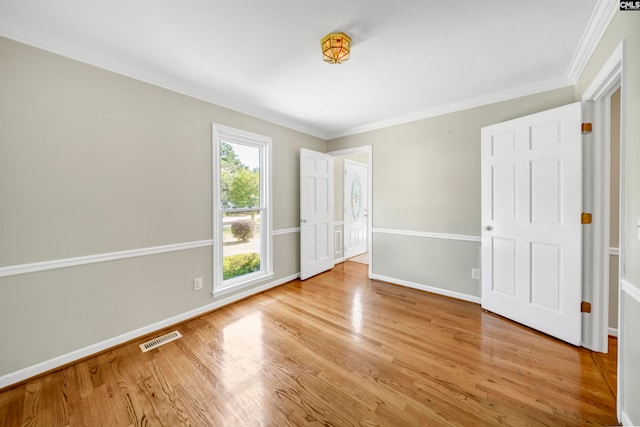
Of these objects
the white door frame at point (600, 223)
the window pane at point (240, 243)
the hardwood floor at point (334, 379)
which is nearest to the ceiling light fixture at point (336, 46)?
the white door frame at point (600, 223)

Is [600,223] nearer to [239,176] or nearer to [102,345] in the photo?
[239,176]

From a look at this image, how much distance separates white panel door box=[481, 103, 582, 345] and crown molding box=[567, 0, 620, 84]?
15.6 inches

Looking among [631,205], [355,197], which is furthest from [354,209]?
[631,205]

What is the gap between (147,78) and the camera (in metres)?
2.27

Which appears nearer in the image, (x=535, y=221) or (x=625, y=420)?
(x=625, y=420)

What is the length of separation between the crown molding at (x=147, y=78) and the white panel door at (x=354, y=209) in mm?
2115

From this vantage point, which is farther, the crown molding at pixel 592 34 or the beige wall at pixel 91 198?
the beige wall at pixel 91 198

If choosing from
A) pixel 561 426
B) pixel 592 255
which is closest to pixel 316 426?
pixel 561 426

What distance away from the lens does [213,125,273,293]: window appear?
2.87 meters

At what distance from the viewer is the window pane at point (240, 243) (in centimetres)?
303

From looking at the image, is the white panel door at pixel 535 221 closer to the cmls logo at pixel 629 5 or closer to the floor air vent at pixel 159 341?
the cmls logo at pixel 629 5

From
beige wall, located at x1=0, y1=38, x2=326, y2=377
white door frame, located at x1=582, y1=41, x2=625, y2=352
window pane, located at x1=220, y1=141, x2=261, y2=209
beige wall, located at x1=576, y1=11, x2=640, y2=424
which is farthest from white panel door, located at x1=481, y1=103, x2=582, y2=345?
beige wall, located at x1=0, y1=38, x2=326, y2=377

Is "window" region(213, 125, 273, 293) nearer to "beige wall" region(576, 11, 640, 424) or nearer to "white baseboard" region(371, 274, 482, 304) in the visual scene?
"white baseboard" region(371, 274, 482, 304)

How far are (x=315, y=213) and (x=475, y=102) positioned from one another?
2.65 metres
